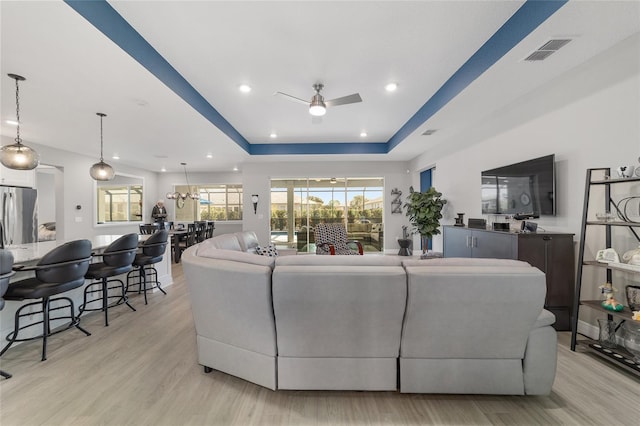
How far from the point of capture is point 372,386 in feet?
5.84

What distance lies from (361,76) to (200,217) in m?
8.30

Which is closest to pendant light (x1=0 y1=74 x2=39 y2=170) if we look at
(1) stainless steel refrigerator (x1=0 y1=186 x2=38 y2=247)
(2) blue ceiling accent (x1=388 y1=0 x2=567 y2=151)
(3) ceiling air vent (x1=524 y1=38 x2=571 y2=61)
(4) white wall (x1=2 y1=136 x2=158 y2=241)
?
(1) stainless steel refrigerator (x1=0 y1=186 x2=38 y2=247)

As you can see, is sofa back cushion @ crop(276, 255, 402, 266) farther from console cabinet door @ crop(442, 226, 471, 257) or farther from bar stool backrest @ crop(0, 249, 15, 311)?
console cabinet door @ crop(442, 226, 471, 257)

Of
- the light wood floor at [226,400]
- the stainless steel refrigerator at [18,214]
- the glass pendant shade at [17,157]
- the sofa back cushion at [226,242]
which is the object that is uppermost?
the glass pendant shade at [17,157]

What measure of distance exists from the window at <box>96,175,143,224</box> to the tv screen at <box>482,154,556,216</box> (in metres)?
9.45

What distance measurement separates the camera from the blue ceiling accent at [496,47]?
79.1 inches

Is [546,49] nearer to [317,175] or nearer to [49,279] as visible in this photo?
[49,279]

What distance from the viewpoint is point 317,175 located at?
7613 millimetres

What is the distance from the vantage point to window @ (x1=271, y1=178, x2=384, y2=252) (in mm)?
7863

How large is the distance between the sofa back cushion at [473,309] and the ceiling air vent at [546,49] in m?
2.00

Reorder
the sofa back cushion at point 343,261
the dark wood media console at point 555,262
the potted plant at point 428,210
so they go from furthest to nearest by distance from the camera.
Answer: the potted plant at point 428,210 < the dark wood media console at point 555,262 < the sofa back cushion at point 343,261

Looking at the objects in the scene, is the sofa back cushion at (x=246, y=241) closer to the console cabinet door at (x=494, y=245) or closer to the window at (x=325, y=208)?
the console cabinet door at (x=494, y=245)

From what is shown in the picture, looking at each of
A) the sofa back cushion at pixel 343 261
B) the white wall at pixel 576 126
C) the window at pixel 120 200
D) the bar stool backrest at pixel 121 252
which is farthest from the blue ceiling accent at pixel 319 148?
the sofa back cushion at pixel 343 261

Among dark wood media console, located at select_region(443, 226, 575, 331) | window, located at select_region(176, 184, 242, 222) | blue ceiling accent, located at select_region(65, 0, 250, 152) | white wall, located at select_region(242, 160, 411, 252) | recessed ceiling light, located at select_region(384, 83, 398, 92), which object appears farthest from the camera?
window, located at select_region(176, 184, 242, 222)
